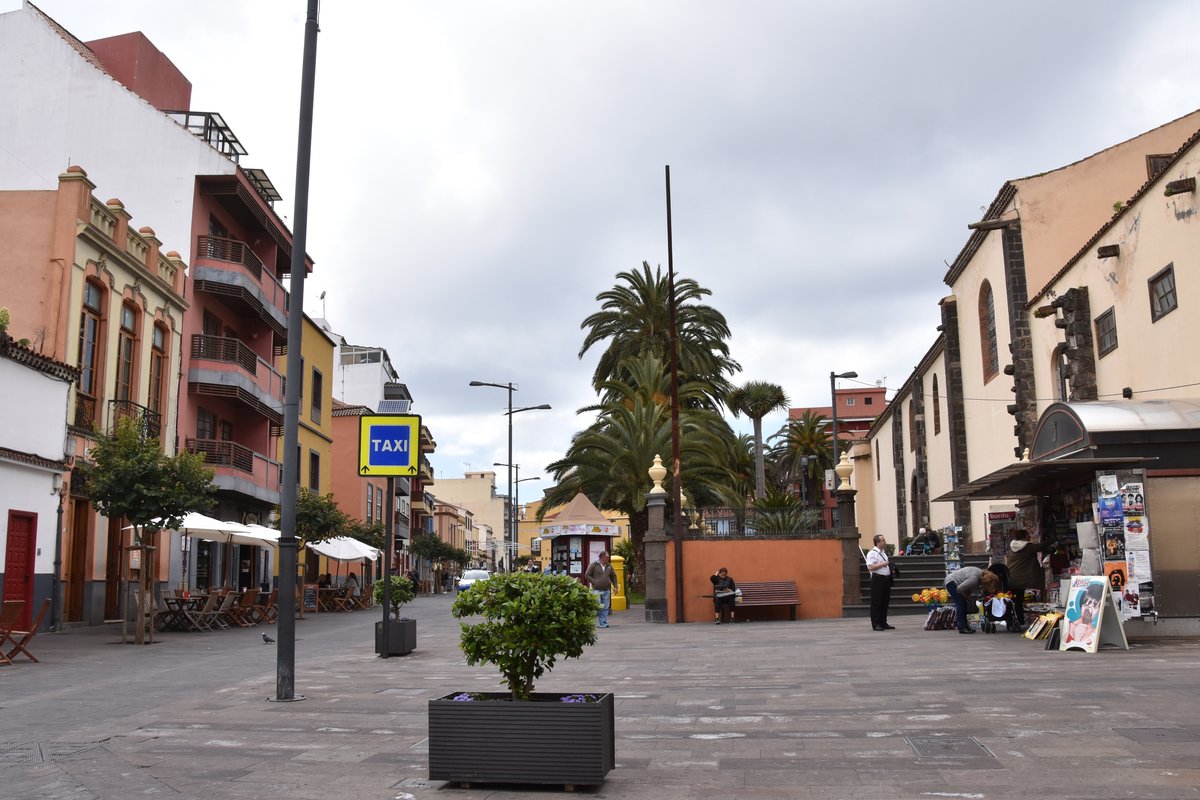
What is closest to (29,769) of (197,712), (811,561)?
(197,712)

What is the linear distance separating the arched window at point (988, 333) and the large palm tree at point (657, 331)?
37.0 feet

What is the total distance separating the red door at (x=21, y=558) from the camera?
19.2 metres

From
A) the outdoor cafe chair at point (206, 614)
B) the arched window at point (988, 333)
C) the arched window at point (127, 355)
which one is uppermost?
the arched window at point (988, 333)

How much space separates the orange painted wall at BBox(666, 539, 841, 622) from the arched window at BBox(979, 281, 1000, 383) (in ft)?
40.8

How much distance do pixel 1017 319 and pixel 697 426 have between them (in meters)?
10.6

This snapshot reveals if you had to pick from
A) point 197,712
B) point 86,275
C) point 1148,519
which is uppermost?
point 86,275

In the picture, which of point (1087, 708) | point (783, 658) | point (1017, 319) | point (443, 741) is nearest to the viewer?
point (443, 741)

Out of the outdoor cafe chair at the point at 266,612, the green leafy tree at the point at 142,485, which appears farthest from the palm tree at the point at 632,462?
the green leafy tree at the point at 142,485

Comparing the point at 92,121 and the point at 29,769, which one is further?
the point at 92,121

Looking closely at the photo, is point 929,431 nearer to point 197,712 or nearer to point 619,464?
point 619,464

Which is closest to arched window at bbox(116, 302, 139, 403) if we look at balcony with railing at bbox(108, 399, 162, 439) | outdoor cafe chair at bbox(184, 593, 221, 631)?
balcony with railing at bbox(108, 399, 162, 439)

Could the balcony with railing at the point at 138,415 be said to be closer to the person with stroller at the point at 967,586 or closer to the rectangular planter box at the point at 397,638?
the rectangular planter box at the point at 397,638

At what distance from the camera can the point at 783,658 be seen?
14641mm

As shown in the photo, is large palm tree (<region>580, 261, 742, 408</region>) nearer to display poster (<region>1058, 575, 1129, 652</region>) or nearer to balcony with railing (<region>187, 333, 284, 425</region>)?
balcony with railing (<region>187, 333, 284, 425</region>)
